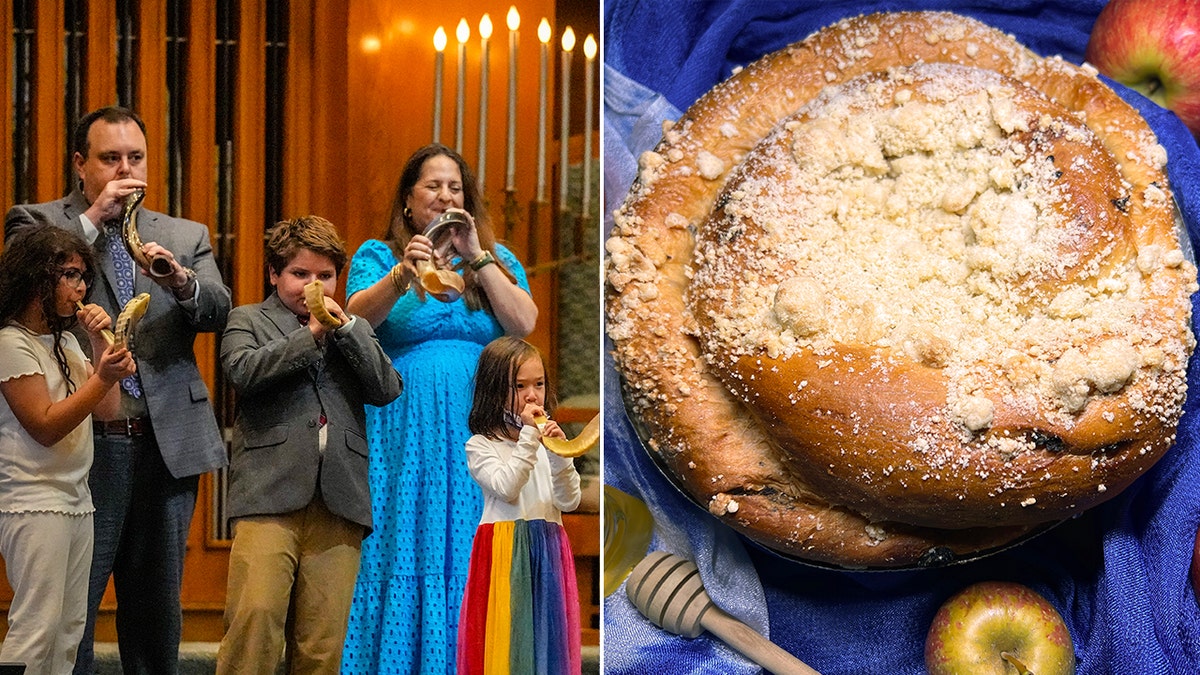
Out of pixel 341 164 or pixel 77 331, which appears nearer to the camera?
pixel 77 331

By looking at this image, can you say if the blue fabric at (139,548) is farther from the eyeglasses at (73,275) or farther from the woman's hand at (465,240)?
the woman's hand at (465,240)

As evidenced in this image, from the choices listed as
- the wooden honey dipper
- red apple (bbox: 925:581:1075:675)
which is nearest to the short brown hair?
the wooden honey dipper

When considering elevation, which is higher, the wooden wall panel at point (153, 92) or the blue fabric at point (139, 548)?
the wooden wall panel at point (153, 92)

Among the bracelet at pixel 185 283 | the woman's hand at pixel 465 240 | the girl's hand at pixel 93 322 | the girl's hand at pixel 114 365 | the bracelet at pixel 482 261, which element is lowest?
the girl's hand at pixel 114 365

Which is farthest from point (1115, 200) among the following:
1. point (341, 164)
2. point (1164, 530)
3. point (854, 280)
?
point (341, 164)

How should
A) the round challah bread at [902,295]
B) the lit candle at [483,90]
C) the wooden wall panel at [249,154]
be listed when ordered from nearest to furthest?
the round challah bread at [902,295] < the wooden wall panel at [249,154] < the lit candle at [483,90]

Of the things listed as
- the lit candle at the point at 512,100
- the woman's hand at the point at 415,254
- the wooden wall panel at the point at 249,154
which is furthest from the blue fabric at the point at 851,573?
the wooden wall panel at the point at 249,154

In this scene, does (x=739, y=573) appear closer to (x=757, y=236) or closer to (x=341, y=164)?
(x=757, y=236)

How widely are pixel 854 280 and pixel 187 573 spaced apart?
74 cm

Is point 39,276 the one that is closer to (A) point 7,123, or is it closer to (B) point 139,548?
(A) point 7,123

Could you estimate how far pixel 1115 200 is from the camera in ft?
3.70

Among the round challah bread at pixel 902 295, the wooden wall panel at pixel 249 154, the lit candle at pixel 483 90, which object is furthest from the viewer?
the lit candle at pixel 483 90

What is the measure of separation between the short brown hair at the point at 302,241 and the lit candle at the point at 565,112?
26 centimetres

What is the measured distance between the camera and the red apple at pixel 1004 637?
1.22m
